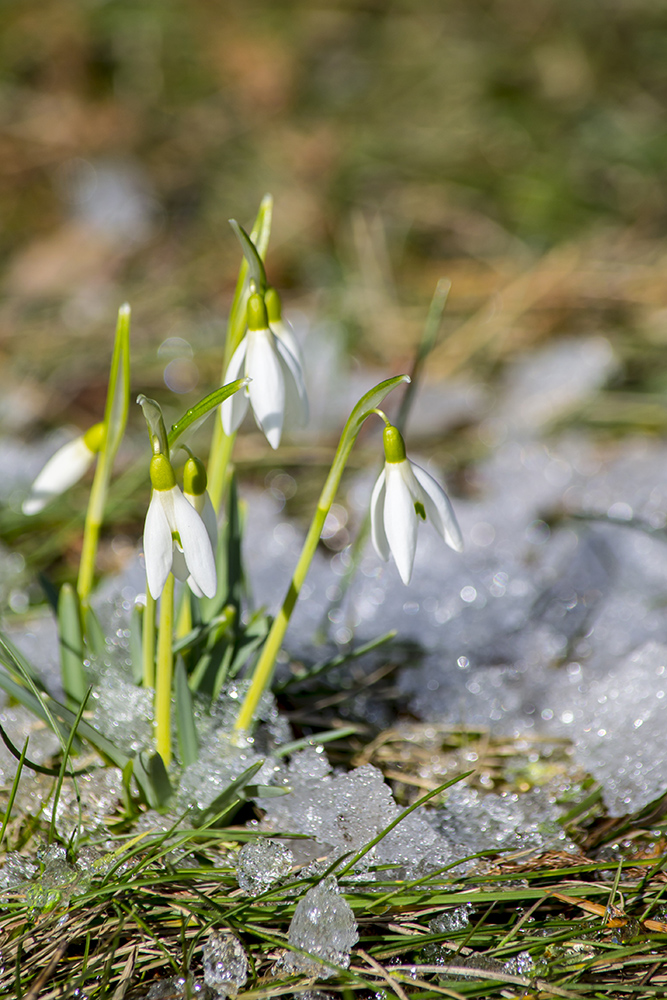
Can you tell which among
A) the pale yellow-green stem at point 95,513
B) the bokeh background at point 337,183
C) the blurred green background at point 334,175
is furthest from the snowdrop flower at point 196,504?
the blurred green background at point 334,175

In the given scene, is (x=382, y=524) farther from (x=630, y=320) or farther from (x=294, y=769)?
(x=630, y=320)

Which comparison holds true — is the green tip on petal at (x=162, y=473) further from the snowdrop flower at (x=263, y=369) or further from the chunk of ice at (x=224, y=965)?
the chunk of ice at (x=224, y=965)

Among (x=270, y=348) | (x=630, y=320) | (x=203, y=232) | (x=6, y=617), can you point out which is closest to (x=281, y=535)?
(x=6, y=617)

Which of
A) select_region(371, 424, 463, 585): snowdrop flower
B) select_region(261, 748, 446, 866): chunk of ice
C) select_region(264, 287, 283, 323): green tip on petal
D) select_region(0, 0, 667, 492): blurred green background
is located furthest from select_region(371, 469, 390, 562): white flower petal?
select_region(0, 0, 667, 492): blurred green background

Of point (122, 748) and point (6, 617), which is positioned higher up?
point (122, 748)

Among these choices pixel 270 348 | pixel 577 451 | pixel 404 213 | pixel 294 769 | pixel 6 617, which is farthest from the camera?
pixel 404 213

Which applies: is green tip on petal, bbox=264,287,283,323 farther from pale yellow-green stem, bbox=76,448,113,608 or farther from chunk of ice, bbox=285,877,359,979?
chunk of ice, bbox=285,877,359,979
